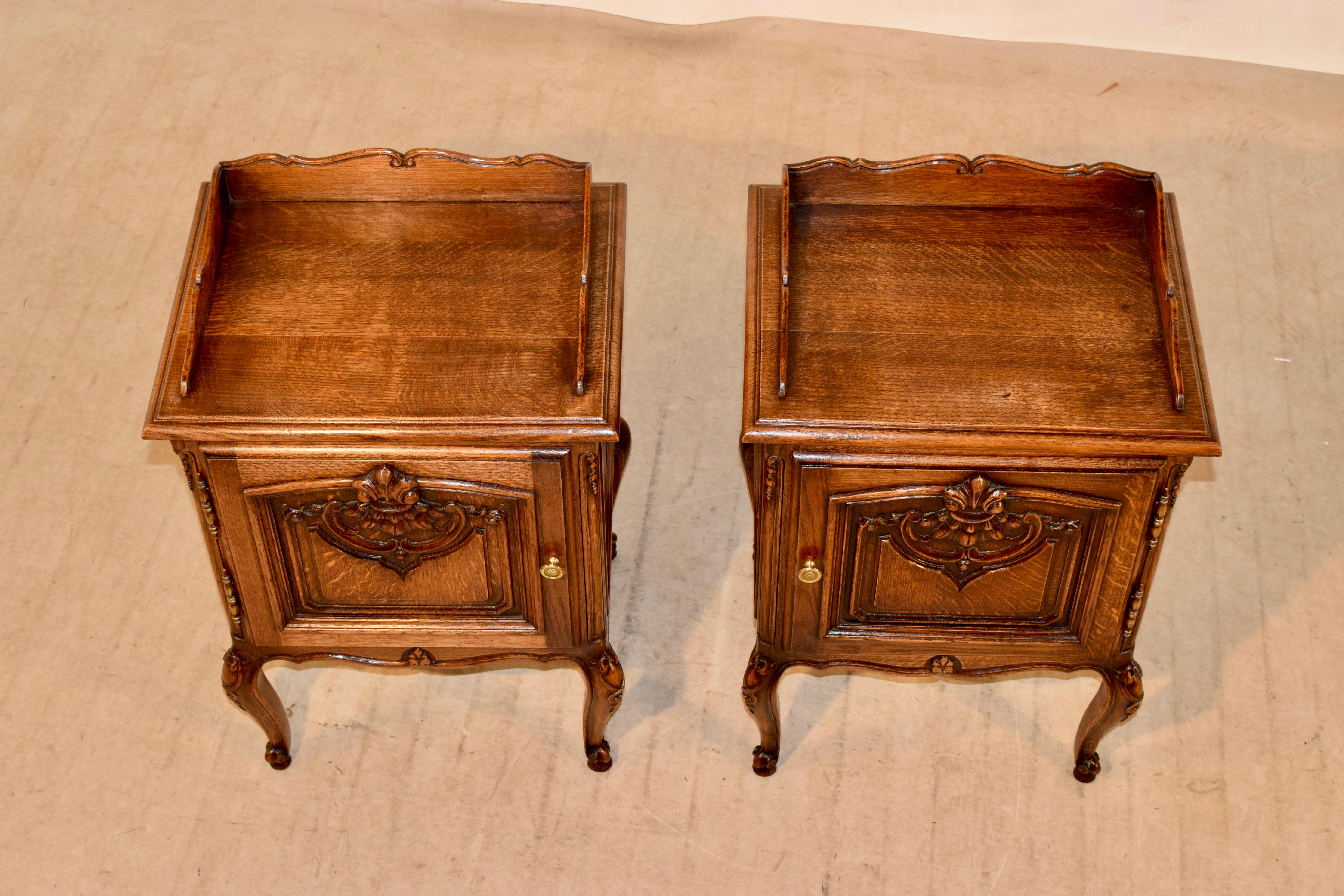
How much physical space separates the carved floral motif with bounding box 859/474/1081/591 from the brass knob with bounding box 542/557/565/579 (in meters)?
0.50

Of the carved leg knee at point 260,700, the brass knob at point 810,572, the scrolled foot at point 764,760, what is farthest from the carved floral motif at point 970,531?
the carved leg knee at point 260,700

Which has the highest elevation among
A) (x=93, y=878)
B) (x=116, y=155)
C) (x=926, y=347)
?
(x=926, y=347)

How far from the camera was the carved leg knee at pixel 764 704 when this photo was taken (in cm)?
284

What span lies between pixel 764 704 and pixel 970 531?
595 mm

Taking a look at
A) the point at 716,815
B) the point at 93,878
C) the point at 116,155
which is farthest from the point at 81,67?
the point at 716,815

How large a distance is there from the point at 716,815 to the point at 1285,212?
2.17 meters

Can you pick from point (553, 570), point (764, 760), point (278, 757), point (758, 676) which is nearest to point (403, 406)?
point (553, 570)

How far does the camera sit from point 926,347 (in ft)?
8.45

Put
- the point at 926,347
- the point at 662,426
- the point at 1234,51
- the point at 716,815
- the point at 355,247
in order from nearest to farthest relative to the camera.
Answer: the point at 926,347
the point at 355,247
the point at 716,815
the point at 662,426
the point at 1234,51

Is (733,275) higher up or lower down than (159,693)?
higher up

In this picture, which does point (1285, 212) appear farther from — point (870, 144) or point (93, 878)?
point (93, 878)

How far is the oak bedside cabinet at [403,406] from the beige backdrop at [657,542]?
10.8 inches

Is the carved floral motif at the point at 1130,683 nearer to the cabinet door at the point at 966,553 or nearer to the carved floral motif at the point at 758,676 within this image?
the cabinet door at the point at 966,553

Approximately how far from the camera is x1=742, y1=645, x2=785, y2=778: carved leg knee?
284cm
